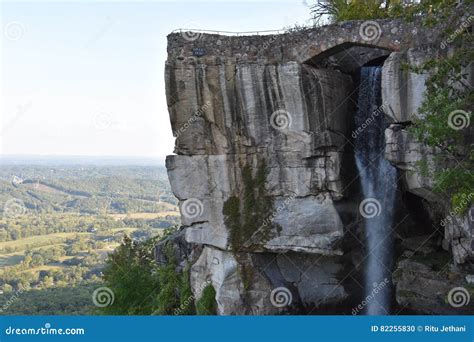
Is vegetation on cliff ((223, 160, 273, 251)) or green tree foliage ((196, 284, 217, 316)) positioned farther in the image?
green tree foliage ((196, 284, 217, 316))

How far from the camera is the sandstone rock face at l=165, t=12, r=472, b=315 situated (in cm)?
1959

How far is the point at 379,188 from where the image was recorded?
20391 mm

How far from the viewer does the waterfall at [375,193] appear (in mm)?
20328

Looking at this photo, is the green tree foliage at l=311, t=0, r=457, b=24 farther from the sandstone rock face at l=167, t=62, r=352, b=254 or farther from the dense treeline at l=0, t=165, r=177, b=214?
the dense treeline at l=0, t=165, r=177, b=214

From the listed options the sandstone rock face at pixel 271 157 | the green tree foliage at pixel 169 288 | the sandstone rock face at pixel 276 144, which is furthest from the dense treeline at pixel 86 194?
the sandstone rock face at pixel 271 157

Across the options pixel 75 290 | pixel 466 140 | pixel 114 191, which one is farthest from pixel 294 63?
pixel 114 191

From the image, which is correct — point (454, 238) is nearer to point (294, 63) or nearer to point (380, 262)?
point (380, 262)

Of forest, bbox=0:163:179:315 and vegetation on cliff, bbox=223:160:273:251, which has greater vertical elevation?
vegetation on cliff, bbox=223:160:273:251

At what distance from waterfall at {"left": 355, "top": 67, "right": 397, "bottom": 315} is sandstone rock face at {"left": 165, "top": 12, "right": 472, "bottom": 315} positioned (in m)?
0.48

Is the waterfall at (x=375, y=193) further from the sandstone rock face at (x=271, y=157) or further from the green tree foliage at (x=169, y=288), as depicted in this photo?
the green tree foliage at (x=169, y=288)

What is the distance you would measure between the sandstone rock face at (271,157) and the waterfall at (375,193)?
0.48 metres

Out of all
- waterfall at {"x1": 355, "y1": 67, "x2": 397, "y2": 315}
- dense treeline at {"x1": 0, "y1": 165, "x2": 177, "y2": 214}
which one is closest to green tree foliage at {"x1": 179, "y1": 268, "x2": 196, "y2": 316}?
waterfall at {"x1": 355, "y1": 67, "x2": 397, "y2": 315}

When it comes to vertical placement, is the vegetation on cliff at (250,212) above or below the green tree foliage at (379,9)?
below

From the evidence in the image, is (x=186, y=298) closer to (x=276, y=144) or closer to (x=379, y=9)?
(x=276, y=144)
